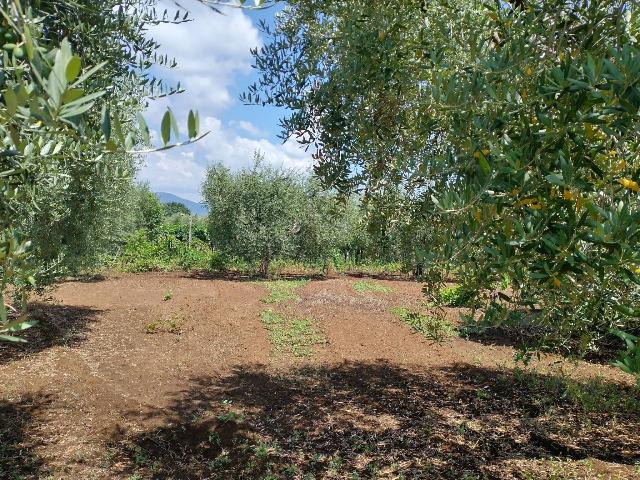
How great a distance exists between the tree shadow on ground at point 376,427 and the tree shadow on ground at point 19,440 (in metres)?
0.78

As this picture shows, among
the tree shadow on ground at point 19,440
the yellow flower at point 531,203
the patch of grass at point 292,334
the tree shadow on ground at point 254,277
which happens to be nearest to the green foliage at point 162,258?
the tree shadow on ground at point 254,277

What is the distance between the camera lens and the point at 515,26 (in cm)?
288

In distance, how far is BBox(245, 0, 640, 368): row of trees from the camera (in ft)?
6.16

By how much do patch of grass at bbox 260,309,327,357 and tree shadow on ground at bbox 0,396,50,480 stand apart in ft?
13.3

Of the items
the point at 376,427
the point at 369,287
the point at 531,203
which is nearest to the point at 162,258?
the point at 369,287

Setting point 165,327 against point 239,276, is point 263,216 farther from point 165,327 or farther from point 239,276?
point 165,327

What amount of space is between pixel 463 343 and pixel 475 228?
A: 8.27 meters

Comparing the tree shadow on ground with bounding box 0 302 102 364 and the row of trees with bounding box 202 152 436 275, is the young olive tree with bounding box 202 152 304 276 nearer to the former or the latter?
the row of trees with bounding box 202 152 436 275

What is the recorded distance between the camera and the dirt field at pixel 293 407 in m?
4.88

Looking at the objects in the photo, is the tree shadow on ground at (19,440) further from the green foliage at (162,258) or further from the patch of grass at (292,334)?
the green foliage at (162,258)

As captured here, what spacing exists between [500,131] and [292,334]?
807 cm

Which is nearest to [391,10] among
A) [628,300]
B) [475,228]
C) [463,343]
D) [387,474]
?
[475,228]

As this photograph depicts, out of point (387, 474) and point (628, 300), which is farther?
point (387, 474)

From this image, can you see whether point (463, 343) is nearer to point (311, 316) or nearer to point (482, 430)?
point (311, 316)
